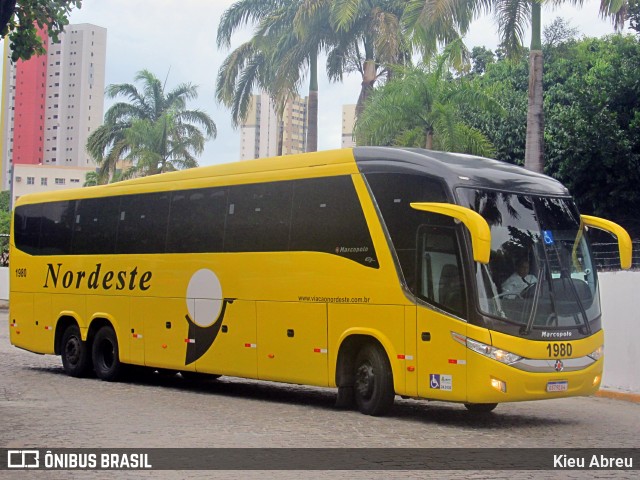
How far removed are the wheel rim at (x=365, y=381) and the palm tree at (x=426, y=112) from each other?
19779 mm

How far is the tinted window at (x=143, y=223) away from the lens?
18125 millimetres

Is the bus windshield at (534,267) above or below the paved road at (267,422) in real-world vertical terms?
above

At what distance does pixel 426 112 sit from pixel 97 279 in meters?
17.1

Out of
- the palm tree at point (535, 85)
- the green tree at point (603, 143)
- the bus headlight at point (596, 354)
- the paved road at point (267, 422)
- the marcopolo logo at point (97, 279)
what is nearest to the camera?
the paved road at point (267, 422)

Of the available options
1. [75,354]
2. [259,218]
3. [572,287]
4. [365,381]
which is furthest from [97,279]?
[572,287]

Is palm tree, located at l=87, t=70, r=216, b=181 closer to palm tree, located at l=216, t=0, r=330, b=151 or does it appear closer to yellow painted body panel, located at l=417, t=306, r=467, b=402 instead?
palm tree, located at l=216, t=0, r=330, b=151

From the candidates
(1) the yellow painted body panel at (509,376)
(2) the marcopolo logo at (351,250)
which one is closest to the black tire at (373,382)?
(2) the marcopolo logo at (351,250)

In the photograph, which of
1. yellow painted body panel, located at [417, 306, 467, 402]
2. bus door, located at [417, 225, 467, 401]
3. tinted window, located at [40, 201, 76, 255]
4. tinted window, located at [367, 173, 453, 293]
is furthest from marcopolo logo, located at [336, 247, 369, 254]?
tinted window, located at [40, 201, 76, 255]

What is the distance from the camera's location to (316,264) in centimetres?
1477

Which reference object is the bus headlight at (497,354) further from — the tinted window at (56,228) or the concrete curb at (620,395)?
the tinted window at (56,228)

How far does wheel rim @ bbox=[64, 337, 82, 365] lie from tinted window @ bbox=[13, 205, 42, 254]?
2309 mm

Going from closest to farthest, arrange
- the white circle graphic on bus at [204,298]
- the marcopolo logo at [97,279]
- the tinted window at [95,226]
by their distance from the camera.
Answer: the white circle graphic on bus at [204,298], the marcopolo logo at [97,279], the tinted window at [95,226]

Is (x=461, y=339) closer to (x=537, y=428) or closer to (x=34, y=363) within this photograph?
(x=537, y=428)

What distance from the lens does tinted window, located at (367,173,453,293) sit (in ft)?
43.7
